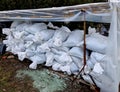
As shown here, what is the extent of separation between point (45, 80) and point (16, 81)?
413 millimetres

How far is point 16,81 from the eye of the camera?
13.6 ft

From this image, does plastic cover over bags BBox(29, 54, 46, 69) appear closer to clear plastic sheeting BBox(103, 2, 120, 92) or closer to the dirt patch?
the dirt patch

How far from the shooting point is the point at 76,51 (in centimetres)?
415

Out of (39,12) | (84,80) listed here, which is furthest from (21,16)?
(84,80)

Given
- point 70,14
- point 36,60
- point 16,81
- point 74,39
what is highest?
point 70,14

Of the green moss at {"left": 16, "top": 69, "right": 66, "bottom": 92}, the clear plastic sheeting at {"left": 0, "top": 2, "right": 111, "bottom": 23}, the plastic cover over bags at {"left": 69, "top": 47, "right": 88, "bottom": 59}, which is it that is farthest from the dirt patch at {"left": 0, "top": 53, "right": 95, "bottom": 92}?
the clear plastic sheeting at {"left": 0, "top": 2, "right": 111, "bottom": 23}

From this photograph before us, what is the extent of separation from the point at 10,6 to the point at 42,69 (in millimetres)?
1382

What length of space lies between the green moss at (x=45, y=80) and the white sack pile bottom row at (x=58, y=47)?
126mm

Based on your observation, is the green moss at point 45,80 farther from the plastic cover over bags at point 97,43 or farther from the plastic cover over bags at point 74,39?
the plastic cover over bags at point 97,43

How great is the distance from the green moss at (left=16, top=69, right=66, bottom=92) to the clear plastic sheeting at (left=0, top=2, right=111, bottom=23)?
2.60ft

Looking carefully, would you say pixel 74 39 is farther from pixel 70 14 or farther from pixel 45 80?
pixel 45 80

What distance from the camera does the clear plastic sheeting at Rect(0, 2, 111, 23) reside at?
3.70 meters

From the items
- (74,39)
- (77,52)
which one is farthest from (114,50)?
(74,39)

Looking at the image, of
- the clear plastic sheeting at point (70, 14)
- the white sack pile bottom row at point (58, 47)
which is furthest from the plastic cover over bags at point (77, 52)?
the clear plastic sheeting at point (70, 14)
